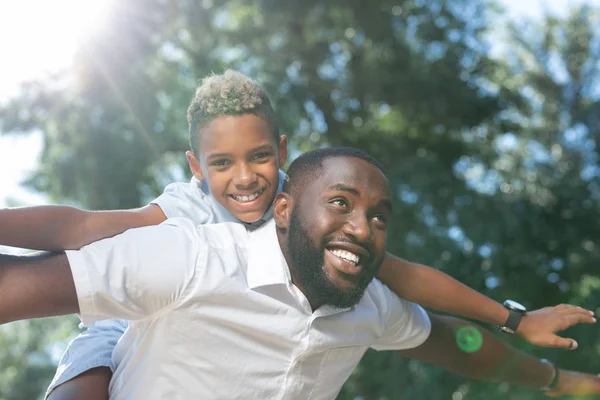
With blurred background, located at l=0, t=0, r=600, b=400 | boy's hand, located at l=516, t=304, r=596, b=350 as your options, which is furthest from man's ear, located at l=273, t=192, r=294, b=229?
blurred background, located at l=0, t=0, r=600, b=400

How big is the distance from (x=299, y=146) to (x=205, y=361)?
12.8 meters

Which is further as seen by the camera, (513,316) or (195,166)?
(195,166)

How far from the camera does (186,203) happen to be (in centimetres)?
294

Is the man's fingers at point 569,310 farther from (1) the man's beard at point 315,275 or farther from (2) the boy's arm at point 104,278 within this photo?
(2) the boy's arm at point 104,278

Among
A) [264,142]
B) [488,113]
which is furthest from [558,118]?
[264,142]

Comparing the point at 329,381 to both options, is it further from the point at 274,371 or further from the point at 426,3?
the point at 426,3

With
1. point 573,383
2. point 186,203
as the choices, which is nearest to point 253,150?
point 186,203

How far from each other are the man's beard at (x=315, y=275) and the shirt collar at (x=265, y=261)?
5 centimetres

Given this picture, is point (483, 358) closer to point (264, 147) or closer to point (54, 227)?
point (264, 147)

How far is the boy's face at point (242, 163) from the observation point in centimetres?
291

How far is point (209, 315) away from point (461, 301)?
111cm

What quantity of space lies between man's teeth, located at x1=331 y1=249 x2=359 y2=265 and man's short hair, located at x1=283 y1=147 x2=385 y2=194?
0.26 m

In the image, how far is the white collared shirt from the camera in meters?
2.14

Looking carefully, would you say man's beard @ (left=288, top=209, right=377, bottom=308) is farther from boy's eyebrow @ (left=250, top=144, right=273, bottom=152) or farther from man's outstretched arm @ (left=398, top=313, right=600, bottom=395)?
man's outstretched arm @ (left=398, top=313, right=600, bottom=395)
